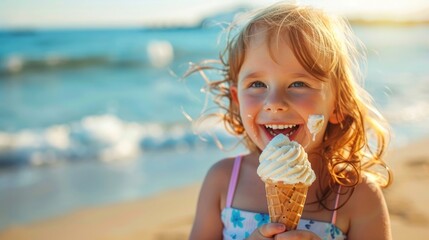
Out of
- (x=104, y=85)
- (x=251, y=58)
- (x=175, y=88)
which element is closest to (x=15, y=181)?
(x=251, y=58)

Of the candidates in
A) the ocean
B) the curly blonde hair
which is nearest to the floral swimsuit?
the curly blonde hair

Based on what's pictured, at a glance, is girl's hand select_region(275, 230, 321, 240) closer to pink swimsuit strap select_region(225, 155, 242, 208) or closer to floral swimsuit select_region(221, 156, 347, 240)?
floral swimsuit select_region(221, 156, 347, 240)

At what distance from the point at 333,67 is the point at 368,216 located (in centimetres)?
68

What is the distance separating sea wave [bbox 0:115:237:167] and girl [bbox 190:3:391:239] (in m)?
3.92

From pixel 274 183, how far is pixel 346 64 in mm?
711

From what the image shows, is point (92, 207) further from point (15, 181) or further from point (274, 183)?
point (274, 183)

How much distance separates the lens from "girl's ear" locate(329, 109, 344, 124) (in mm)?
2446

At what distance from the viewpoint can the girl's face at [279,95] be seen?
218 centimetres

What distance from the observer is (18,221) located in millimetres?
4746

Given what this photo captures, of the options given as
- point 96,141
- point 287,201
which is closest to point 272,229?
point 287,201

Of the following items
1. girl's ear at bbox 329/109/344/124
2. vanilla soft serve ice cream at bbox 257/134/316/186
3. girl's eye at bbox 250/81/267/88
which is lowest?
vanilla soft serve ice cream at bbox 257/134/316/186

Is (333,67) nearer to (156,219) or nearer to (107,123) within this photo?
(156,219)

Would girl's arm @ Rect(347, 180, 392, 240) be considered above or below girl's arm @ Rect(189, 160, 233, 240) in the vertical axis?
below

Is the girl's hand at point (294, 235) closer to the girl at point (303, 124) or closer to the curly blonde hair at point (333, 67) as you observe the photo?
the girl at point (303, 124)
